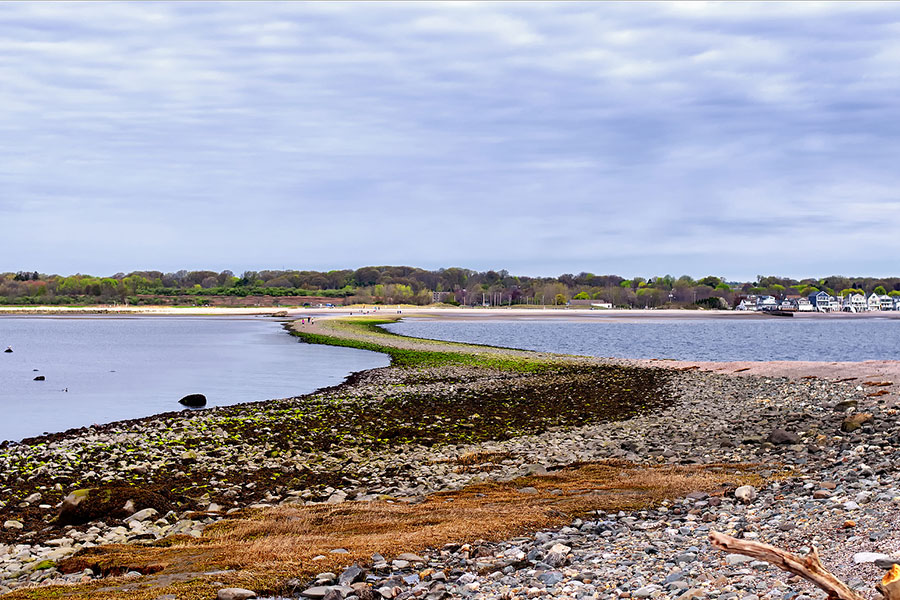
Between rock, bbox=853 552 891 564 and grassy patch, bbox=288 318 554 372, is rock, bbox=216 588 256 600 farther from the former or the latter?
grassy patch, bbox=288 318 554 372

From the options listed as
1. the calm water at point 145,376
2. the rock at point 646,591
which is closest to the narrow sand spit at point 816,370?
the calm water at point 145,376

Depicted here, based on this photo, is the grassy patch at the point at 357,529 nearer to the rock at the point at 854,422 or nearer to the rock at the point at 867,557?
the rock at the point at 867,557

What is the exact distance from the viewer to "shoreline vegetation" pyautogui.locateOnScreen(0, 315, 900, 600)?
7.42 m

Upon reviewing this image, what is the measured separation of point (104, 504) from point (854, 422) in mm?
14310

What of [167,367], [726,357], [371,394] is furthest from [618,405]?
[726,357]

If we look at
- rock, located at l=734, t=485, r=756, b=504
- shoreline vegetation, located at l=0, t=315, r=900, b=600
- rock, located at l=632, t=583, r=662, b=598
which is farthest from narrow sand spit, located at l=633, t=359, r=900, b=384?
rock, located at l=632, t=583, r=662, b=598

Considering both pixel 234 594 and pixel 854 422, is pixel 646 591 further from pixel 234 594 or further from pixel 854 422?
pixel 854 422

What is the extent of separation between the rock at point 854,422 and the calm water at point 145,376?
1774cm

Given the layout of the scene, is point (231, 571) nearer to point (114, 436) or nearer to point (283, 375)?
point (114, 436)

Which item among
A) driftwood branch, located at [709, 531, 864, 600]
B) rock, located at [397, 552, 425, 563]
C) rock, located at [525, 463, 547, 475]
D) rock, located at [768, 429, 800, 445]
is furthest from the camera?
rock, located at [768, 429, 800, 445]

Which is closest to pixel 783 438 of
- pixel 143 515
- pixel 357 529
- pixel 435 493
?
pixel 435 493

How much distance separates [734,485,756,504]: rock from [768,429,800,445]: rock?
17.1ft

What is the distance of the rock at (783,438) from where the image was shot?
14.6 m

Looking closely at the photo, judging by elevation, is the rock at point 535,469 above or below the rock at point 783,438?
below
